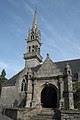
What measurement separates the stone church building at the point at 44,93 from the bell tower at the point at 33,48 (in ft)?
17.7

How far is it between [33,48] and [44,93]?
1403cm

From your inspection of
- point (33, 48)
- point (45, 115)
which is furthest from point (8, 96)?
point (33, 48)

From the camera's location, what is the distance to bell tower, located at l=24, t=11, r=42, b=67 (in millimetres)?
34875

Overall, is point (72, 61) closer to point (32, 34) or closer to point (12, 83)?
point (12, 83)

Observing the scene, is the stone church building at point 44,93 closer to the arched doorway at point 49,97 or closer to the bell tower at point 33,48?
the arched doorway at point 49,97

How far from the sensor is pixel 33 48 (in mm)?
37000

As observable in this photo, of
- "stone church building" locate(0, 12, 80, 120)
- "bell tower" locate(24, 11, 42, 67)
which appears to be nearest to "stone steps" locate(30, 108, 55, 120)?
"stone church building" locate(0, 12, 80, 120)

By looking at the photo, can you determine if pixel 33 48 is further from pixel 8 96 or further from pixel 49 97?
pixel 49 97

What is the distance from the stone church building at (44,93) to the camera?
1898 centimetres

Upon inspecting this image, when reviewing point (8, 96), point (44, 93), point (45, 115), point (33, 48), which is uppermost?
point (33, 48)

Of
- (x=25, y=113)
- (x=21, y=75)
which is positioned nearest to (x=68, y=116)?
(x=25, y=113)

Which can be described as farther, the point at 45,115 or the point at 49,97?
the point at 49,97

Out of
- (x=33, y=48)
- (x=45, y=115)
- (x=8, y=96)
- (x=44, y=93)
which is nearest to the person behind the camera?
(x=45, y=115)

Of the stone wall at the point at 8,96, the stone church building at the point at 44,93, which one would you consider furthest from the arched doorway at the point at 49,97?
the stone wall at the point at 8,96
